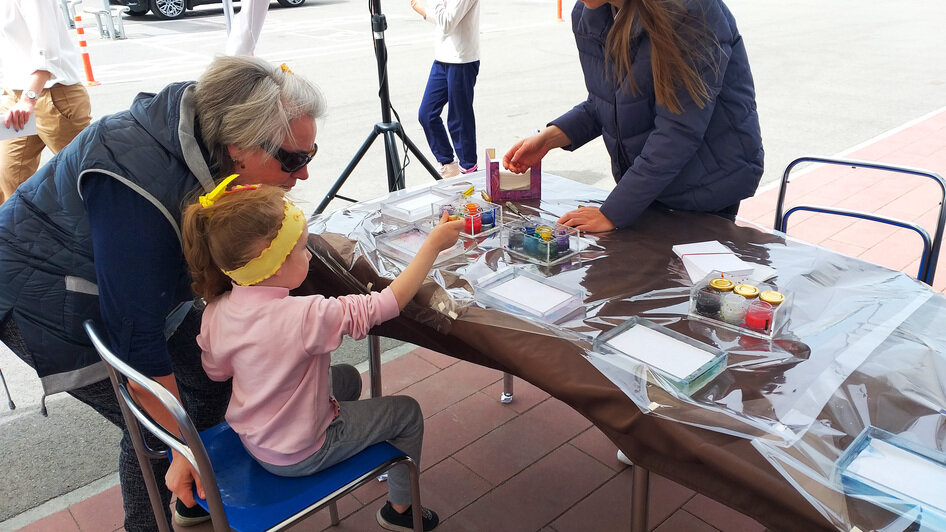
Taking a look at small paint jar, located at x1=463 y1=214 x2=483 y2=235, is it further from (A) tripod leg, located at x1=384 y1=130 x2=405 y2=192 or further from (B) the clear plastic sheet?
(A) tripod leg, located at x1=384 y1=130 x2=405 y2=192

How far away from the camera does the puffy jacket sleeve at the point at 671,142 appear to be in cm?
178

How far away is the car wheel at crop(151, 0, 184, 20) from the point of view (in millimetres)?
11664

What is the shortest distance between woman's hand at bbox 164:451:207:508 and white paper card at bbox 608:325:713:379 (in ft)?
2.96

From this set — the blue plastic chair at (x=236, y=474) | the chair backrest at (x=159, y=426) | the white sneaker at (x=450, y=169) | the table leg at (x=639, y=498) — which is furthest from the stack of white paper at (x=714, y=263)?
the white sneaker at (x=450, y=169)

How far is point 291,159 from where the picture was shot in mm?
1610

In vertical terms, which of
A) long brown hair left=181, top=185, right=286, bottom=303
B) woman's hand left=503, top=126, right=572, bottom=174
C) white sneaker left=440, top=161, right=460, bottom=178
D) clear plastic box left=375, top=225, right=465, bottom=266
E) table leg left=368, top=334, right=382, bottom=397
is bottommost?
white sneaker left=440, top=161, right=460, bottom=178

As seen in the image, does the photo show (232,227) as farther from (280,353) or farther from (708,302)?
(708,302)

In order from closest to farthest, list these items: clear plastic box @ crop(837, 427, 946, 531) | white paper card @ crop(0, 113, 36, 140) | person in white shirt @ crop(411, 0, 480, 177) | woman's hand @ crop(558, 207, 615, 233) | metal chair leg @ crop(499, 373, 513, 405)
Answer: clear plastic box @ crop(837, 427, 946, 531) → woman's hand @ crop(558, 207, 615, 233) → metal chair leg @ crop(499, 373, 513, 405) → white paper card @ crop(0, 113, 36, 140) → person in white shirt @ crop(411, 0, 480, 177)

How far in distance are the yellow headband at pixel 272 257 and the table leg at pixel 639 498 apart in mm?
802

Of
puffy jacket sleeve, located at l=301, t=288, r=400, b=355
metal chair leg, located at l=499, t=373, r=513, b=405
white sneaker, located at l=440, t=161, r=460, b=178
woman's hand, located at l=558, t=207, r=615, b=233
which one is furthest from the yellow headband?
white sneaker, located at l=440, t=161, r=460, b=178

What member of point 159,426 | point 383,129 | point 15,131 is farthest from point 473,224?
point 15,131

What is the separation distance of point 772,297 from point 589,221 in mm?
601

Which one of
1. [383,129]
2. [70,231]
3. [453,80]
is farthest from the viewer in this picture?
[453,80]

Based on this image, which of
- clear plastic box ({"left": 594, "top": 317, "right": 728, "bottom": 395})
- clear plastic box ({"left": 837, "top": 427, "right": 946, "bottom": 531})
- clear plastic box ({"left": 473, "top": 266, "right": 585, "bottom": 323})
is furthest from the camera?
clear plastic box ({"left": 473, "top": 266, "right": 585, "bottom": 323})
